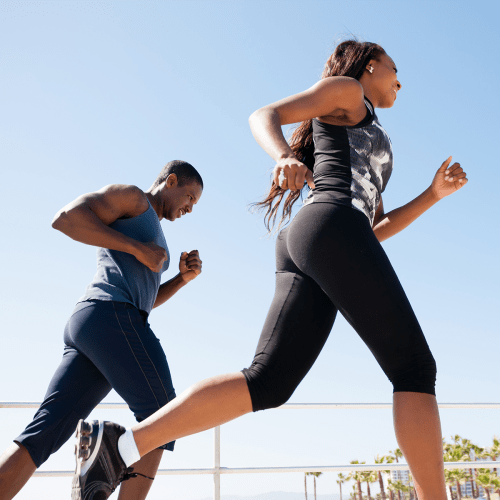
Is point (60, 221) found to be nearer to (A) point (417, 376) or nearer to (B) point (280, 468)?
(A) point (417, 376)

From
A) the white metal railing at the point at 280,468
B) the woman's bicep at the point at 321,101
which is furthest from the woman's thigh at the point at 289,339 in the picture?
the white metal railing at the point at 280,468

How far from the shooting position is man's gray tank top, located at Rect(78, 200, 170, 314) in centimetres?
201

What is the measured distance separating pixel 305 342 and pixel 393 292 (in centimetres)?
31

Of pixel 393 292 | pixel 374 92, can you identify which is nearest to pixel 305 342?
pixel 393 292

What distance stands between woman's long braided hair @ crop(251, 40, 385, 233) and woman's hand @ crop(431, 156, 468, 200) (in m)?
0.54

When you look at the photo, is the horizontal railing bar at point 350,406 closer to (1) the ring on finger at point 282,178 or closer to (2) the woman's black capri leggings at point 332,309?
(2) the woman's black capri leggings at point 332,309

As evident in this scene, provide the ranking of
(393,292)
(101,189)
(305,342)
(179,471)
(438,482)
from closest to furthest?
(438,482) → (393,292) → (305,342) → (101,189) → (179,471)

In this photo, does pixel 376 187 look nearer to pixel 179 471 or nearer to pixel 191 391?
pixel 191 391

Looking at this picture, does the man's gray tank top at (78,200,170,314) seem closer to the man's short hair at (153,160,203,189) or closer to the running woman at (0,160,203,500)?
the running woman at (0,160,203,500)

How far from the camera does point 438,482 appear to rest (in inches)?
51.1

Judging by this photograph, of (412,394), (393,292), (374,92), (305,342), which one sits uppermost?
(374,92)

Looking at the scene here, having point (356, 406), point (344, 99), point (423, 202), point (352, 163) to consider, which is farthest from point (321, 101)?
point (356, 406)

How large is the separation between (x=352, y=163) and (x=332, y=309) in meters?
0.51

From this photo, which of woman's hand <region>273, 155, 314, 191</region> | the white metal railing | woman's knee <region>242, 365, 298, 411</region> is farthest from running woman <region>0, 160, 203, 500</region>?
the white metal railing
